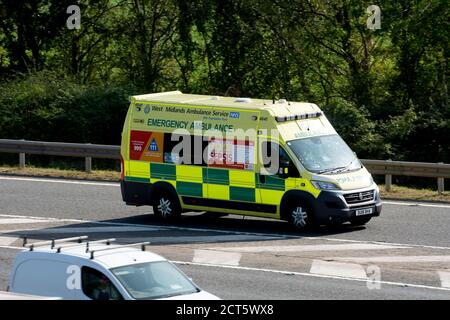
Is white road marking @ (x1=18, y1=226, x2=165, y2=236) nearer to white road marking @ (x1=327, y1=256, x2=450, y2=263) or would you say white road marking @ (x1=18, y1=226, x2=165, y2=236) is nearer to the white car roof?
white road marking @ (x1=327, y1=256, x2=450, y2=263)

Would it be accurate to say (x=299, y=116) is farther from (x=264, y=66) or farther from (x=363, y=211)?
(x=264, y=66)

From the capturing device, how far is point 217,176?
20.3 metres

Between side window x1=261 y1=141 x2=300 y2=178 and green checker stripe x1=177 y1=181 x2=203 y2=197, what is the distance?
1375mm

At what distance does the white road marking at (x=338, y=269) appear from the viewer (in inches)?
651

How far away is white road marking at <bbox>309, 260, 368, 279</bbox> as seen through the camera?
16531mm

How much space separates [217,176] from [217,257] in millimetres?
2633

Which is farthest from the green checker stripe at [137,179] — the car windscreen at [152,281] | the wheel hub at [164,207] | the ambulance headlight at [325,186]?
the car windscreen at [152,281]

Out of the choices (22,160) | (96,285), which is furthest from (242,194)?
(22,160)

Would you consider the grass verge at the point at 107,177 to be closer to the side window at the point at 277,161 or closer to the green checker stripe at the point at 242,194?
the side window at the point at 277,161

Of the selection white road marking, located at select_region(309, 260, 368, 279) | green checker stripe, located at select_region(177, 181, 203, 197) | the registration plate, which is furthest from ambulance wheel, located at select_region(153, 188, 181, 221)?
white road marking, located at select_region(309, 260, 368, 279)

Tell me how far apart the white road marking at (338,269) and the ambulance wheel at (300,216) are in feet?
7.48

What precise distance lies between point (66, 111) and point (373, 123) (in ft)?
27.9

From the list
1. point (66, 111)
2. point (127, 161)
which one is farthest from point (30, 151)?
point (127, 161)

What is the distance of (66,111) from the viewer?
30.8 metres
